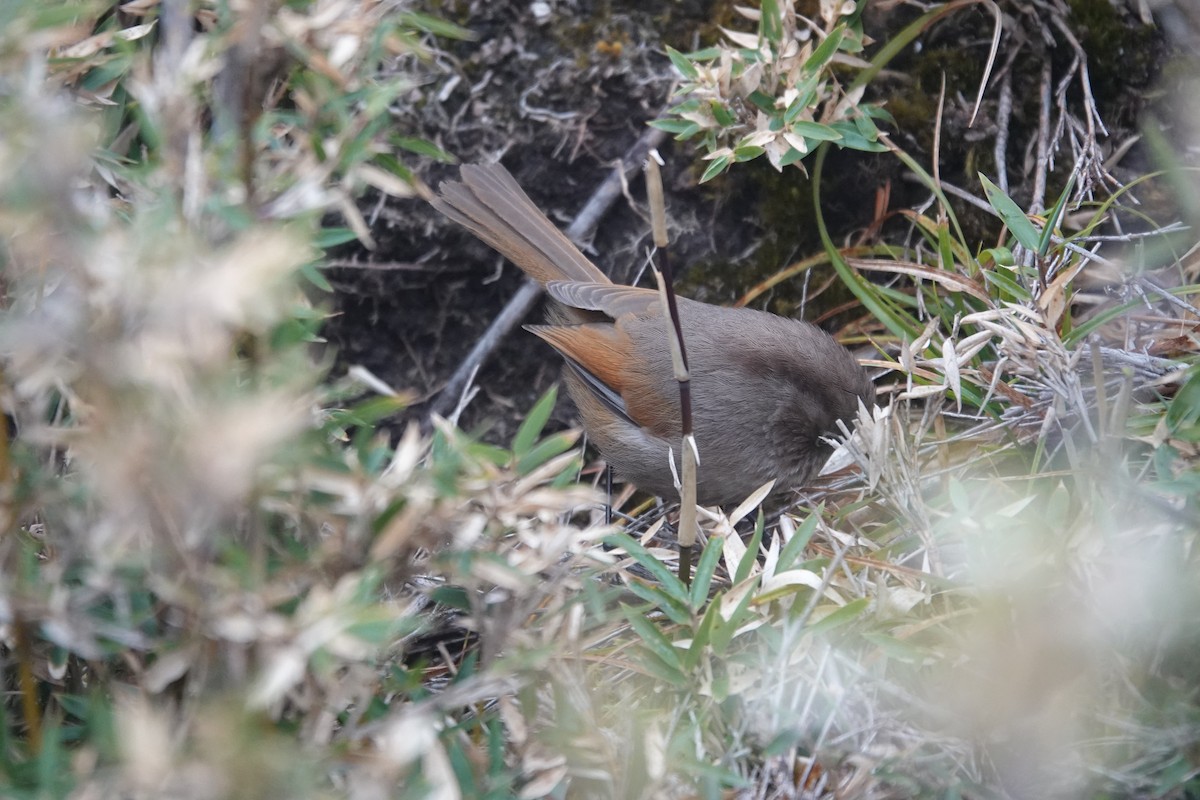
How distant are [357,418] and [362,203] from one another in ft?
7.47

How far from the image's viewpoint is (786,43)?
346 centimetres

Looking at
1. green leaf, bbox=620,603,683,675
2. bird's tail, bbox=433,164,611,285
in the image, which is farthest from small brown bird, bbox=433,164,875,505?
green leaf, bbox=620,603,683,675

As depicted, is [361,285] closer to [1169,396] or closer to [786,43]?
[786,43]

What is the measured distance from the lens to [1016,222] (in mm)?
3156

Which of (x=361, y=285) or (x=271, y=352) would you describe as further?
(x=361, y=285)

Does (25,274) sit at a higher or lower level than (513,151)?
higher

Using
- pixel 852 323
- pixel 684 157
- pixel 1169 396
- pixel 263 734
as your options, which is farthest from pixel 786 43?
pixel 263 734

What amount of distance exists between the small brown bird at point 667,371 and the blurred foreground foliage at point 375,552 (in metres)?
0.56

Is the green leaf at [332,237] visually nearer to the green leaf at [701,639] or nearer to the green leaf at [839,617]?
the green leaf at [701,639]

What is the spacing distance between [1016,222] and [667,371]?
50.1 inches

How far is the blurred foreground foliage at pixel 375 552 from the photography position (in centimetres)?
143

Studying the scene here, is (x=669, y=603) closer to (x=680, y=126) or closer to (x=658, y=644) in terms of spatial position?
(x=658, y=644)

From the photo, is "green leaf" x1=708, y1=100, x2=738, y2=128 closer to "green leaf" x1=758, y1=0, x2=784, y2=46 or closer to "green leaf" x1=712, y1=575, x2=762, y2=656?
"green leaf" x1=758, y1=0, x2=784, y2=46

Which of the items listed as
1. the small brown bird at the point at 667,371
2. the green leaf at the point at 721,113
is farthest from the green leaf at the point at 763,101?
the small brown bird at the point at 667,371
